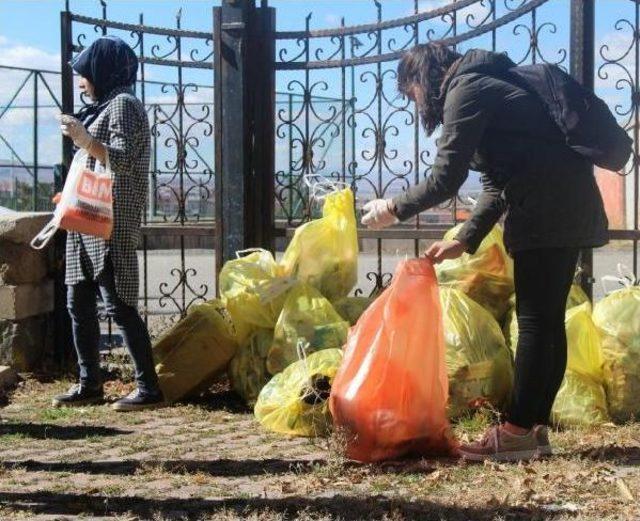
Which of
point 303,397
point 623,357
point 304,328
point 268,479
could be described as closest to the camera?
point 268,479

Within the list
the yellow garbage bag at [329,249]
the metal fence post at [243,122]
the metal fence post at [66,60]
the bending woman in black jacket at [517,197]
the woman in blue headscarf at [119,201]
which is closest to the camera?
the bending woman in black jacket at [517,197]

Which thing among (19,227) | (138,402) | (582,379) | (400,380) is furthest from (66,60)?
(582,379)

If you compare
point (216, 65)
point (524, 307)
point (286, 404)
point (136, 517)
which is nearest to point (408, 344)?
point (524, 307)

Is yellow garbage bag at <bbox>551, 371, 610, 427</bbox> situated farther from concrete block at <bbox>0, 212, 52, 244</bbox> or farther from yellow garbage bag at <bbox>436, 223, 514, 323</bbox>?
concrete block at <bbox>0, 212, 52, 244</bbox>

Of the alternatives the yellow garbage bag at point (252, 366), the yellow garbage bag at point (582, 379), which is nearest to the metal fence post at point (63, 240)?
the yellow garbage bag at point (252, 366)

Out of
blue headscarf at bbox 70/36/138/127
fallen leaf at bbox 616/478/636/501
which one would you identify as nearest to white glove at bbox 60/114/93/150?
blue headscarf at bbox 70/36/138/127

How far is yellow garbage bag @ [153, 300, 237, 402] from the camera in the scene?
17.1 ft

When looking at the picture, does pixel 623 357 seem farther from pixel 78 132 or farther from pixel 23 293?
pixel 23 293

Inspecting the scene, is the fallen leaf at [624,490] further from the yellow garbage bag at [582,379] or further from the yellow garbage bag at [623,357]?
the yellow garbage bag at [623,357]

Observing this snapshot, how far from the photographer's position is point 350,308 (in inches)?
205

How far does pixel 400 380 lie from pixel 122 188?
72.4 inches

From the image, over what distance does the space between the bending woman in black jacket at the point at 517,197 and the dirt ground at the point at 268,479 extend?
0.88 feet

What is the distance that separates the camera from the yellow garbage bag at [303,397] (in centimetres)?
432

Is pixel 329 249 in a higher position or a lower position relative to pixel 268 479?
higher
